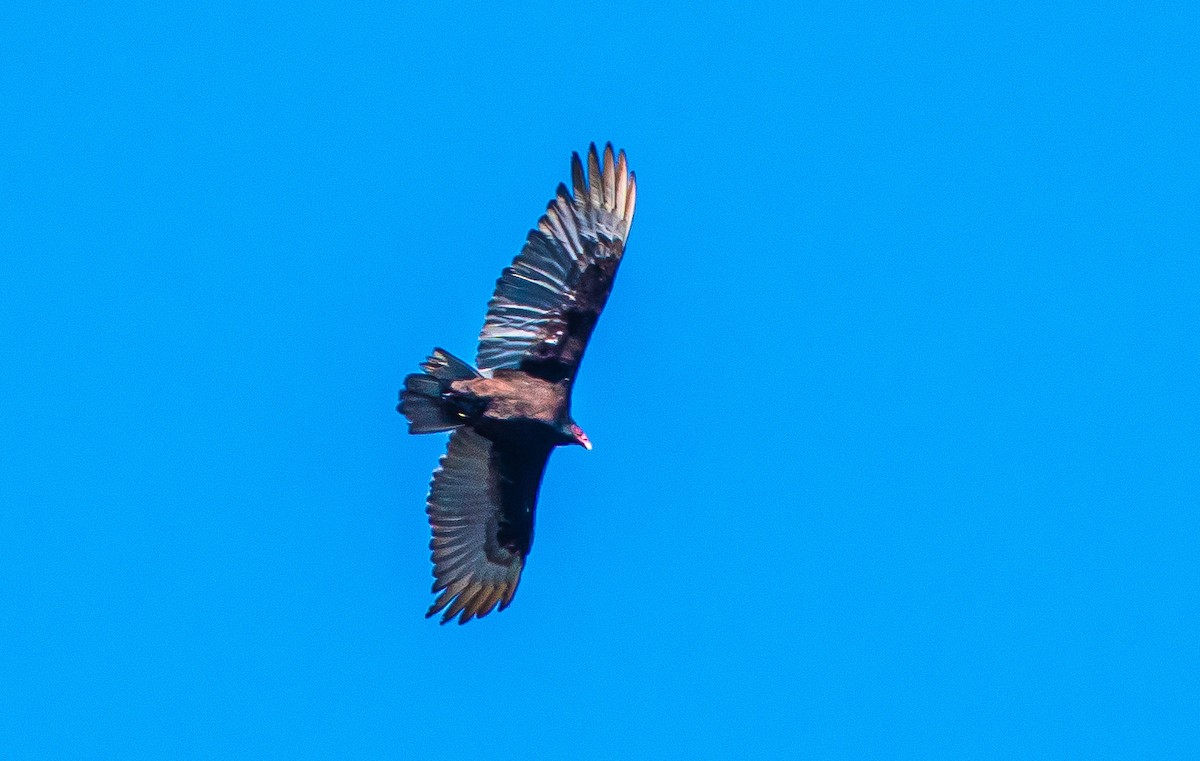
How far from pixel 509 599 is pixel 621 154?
4.52m

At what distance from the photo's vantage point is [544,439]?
18.0 meters

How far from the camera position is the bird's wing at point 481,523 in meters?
18.4

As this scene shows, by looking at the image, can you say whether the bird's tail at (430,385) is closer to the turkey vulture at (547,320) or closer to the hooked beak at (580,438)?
the turkey vulture at (547,320)

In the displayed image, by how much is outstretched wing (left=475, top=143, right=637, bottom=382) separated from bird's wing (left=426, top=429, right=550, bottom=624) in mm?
1140

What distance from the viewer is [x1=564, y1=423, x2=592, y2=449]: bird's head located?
17938 mm

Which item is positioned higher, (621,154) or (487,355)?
(621,154)

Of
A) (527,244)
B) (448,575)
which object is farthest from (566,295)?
(448,575)

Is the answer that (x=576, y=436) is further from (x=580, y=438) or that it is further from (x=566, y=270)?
(x=566, y=270)

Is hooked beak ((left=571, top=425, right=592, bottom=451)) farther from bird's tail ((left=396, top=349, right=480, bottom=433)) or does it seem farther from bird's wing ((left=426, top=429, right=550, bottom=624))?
bird's tail ((left=396, top=349, right=480, bottom=433))

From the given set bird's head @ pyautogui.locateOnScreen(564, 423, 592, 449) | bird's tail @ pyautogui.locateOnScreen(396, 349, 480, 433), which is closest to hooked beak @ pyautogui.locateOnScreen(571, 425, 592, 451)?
bird's head @ pyautogui.locateOnScreen(564, 423, 592, 449)

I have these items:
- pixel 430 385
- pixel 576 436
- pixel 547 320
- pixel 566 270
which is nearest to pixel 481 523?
pixel 576 436

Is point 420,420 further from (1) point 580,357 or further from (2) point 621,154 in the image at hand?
(2) point 621,154

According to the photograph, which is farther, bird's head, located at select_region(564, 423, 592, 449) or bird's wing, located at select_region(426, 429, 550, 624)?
bird's wing, located at select_region(426, 429, 550, 624)

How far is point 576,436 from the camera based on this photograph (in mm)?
17984
